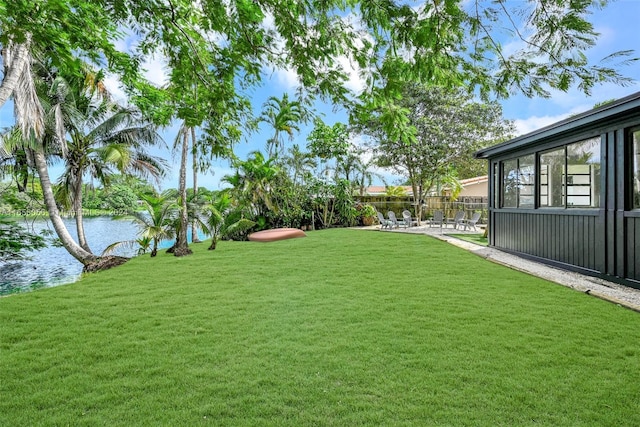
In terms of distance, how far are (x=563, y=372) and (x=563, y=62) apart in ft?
7.82

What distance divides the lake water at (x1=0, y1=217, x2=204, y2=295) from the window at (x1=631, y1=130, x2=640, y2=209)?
1075 cm

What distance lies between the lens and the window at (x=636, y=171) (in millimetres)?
5477

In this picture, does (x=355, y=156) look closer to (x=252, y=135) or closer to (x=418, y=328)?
(x=252, y=135)

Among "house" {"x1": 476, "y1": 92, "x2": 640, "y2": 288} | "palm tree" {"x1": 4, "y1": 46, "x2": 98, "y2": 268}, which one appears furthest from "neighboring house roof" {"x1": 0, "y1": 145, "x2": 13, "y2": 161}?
"house" {"x1": 476, "y1": 92, "x2": 640, "y2": 288}

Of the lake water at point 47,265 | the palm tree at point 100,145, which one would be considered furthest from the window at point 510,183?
the palm tree at point 100,145

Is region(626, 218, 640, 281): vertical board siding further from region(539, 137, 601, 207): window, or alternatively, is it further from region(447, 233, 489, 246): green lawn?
region(447, 233, 489, 246): green lawn

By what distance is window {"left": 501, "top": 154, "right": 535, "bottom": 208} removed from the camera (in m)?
8.30

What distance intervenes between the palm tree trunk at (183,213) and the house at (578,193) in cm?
895

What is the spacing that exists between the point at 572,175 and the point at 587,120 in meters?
1.37

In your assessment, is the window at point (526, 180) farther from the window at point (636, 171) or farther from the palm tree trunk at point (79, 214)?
the palm tree trunk at point (79, 214)

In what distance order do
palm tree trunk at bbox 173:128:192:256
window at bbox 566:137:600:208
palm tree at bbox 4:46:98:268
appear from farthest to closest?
1. palm tree trunk at bbox 173:128:192:256
2. palm tree at bbox 4:46:98:268
3. window at bbox 566:137:600:208

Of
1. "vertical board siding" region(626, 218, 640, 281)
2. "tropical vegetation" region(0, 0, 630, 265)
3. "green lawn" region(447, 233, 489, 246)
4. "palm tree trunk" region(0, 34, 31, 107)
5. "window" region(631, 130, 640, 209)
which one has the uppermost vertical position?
"palm tree trunk" region(0, 34, 31, 107)

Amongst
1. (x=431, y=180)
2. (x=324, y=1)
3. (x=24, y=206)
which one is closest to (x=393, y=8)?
(x=324, y=1)

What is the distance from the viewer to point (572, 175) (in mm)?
6953
